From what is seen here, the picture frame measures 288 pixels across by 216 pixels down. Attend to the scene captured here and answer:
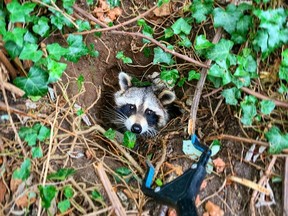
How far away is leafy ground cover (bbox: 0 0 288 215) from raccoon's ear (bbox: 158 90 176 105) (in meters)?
0.67

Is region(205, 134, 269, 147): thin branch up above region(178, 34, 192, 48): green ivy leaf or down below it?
below

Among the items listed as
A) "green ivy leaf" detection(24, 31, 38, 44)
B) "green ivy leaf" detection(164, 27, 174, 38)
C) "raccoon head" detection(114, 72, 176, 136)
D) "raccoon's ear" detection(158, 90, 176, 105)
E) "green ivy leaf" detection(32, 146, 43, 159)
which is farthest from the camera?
"raccoon head" detection(114, 72, 176, 136)

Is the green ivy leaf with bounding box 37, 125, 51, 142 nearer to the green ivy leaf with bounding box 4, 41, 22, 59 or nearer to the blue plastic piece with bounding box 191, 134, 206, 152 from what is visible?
the green ivy leaf with bounding box 4, 41, 22, 59

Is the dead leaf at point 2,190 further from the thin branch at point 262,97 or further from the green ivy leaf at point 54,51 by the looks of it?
the thin branch at point 262,97

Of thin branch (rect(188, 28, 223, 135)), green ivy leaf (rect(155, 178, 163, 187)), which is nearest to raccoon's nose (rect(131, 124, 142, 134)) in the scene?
thin branch (rect(188, 28, 223, 135))

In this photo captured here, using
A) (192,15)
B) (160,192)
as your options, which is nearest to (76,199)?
(160,192)

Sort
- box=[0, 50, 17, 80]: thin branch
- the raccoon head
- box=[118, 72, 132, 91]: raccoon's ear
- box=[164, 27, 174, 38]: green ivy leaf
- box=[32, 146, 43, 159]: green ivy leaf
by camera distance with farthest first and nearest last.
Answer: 1. the raccoon head
2. box=[118, 72, 132, 91]: raccoon's ear
3. box=[164, 27, 174, 38]: green ivy leaf
4. box=[0, 50, 17, 80]: thin branch
5. box=[32, 146, 43, 159]: green ivy leaf

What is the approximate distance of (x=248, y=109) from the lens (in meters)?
3.43

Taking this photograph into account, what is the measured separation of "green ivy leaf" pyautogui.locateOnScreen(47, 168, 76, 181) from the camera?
128 inches

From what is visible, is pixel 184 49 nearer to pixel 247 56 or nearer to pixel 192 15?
pixel 192 15

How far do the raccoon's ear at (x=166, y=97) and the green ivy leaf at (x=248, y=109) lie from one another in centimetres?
133

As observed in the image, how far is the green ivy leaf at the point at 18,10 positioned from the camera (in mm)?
3369

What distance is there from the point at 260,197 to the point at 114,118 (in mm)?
2506

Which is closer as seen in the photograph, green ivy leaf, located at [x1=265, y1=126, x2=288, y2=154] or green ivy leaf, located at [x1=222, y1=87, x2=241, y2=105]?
green ivy leaf, located at [x1=265, y1=126, x2=288, y2=154]
